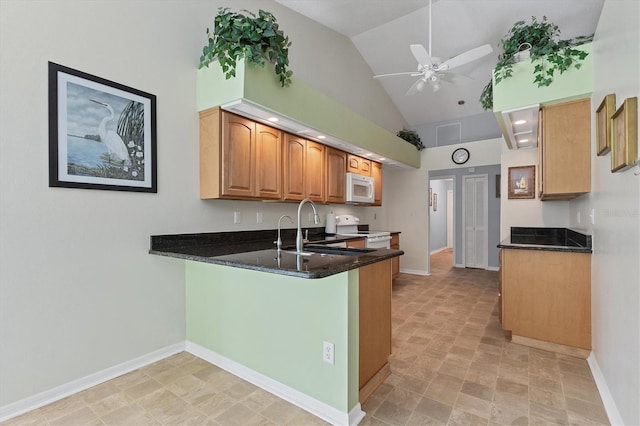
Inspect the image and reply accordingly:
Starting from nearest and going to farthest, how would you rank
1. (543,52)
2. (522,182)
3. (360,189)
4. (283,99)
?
(543,52), (283,99), (522,182), (360,189)

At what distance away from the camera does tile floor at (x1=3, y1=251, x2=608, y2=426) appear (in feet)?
5.77

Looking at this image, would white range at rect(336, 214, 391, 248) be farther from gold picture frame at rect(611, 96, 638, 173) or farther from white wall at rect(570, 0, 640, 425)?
gold picture frame at rect(611, 96, 638, 173)

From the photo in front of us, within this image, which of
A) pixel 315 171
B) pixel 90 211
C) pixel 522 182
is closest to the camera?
pixel 90 211

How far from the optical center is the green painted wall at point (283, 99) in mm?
2449

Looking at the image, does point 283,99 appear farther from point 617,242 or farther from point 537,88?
point 617,242

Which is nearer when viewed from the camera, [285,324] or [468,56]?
[285,324]

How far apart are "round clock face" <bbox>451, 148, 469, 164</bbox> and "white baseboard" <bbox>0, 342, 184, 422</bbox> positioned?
5.26m

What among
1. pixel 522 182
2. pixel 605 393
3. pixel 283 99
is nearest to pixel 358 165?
pixel 283 99

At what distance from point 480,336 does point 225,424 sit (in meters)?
2.47

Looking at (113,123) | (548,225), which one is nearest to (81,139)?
(113,123)

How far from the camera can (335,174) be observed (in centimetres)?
412

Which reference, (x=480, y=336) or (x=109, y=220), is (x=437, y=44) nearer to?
(x=480, y=336)

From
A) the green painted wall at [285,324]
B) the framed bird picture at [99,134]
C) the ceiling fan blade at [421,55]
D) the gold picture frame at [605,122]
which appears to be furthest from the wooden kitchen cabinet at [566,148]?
the framed bird picture at [99,134]

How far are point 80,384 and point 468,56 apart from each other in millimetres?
4406
